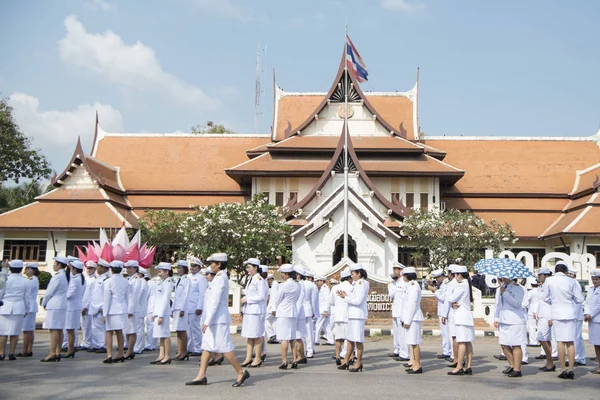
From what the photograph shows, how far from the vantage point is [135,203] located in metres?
29.0

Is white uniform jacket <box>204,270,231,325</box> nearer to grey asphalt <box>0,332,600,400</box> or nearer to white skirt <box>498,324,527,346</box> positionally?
grey asphalt <box>0,332,600,400</box>

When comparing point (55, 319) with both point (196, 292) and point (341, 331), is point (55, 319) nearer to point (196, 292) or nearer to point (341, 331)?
point (196, 292)

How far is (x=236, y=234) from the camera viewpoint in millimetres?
21531

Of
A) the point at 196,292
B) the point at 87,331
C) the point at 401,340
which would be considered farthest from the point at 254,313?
the point at 87,331

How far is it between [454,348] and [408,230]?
44.8 ft

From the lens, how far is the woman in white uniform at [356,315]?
947 cm

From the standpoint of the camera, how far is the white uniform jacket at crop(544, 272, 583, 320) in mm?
9266

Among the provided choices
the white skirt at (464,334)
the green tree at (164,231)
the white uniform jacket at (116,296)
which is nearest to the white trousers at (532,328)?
the white skirt at (464,334)

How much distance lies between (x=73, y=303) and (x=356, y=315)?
5.27m

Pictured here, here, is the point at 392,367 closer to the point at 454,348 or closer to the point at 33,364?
the point at 454,348

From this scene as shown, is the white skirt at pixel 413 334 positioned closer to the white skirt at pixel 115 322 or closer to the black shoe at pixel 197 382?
the black shoe at pixel 197 382

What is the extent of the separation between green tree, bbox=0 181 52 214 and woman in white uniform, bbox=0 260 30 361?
98.7 feet

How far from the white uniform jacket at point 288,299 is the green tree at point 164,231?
551 inches

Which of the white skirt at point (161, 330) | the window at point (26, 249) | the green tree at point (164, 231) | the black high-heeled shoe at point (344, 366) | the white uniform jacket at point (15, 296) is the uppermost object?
the green tree at point (164, 231)
